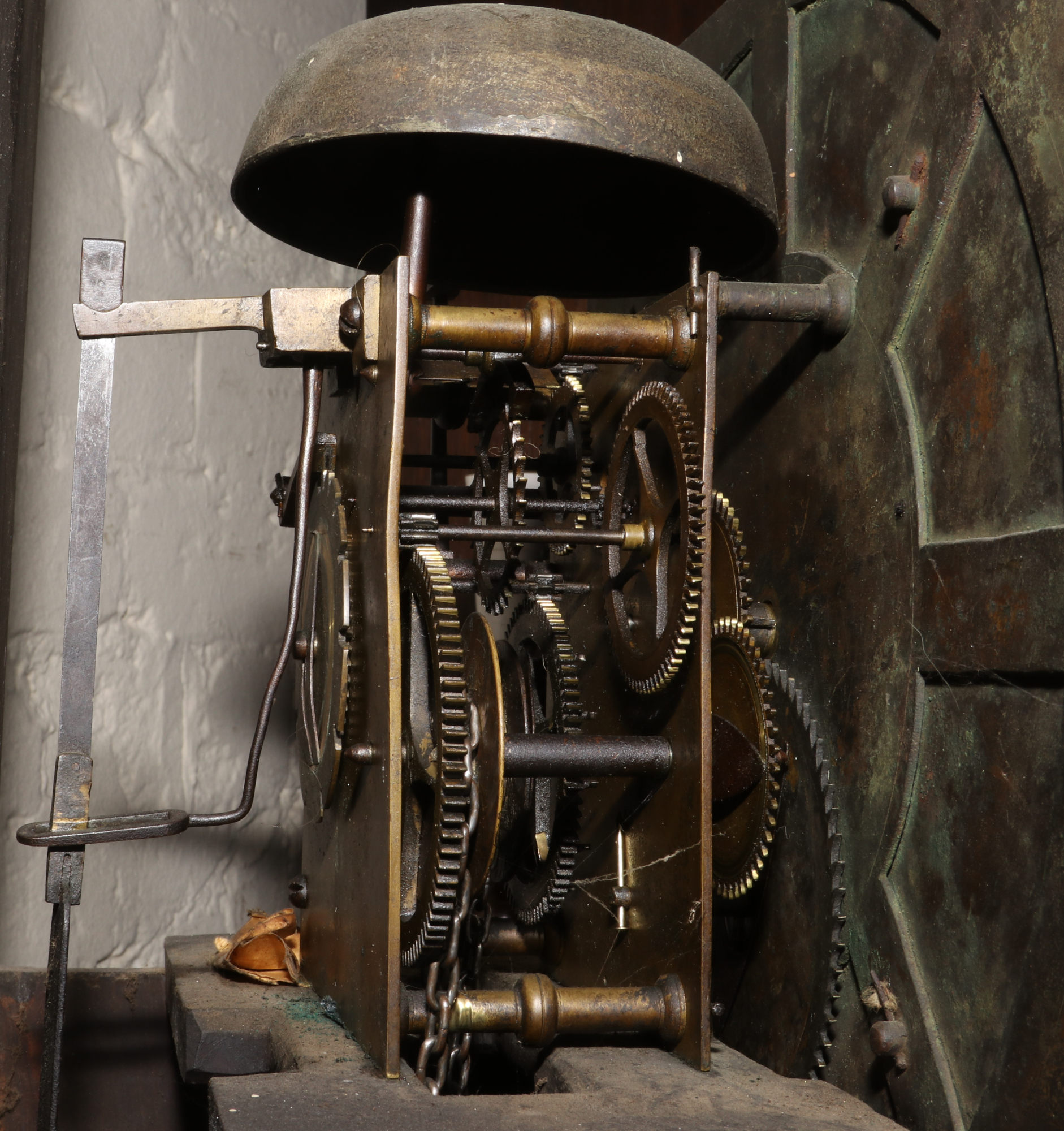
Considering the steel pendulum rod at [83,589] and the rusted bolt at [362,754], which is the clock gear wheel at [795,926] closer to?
the rusted bolt at [362,754]

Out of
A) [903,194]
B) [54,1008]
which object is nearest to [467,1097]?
[54,1008]

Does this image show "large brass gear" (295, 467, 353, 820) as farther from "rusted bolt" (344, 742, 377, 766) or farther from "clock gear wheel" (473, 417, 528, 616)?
"clock gear wheel" (473, 417, 528, 616)

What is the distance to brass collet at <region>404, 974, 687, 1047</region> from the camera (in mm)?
1196

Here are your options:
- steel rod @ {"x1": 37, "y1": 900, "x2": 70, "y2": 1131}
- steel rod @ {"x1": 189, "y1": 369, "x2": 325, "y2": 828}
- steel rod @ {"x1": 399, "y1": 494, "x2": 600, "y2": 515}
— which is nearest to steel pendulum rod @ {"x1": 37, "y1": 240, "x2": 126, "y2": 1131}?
steel rod @ {"x1": 37, "y1": 900, "x2": 70, "y2": 1131}

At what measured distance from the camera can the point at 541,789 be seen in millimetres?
1551

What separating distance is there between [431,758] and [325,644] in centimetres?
21

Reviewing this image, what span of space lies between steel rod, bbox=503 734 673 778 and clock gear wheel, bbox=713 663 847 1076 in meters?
0.14

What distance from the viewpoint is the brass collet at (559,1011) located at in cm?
120

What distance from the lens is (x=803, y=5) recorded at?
160cm

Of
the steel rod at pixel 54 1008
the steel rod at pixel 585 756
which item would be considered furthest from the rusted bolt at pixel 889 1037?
the steel rod at pixel 54 1008

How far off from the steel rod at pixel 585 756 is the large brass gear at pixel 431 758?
0.07m

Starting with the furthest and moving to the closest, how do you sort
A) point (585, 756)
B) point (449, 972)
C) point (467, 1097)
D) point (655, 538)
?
point (655, 538)
point (585, 756)
point (449, 972)
point (467, 1097)

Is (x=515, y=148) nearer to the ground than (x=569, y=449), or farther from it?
farther from it

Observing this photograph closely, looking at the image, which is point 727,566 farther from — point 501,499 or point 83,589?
point 83,589
